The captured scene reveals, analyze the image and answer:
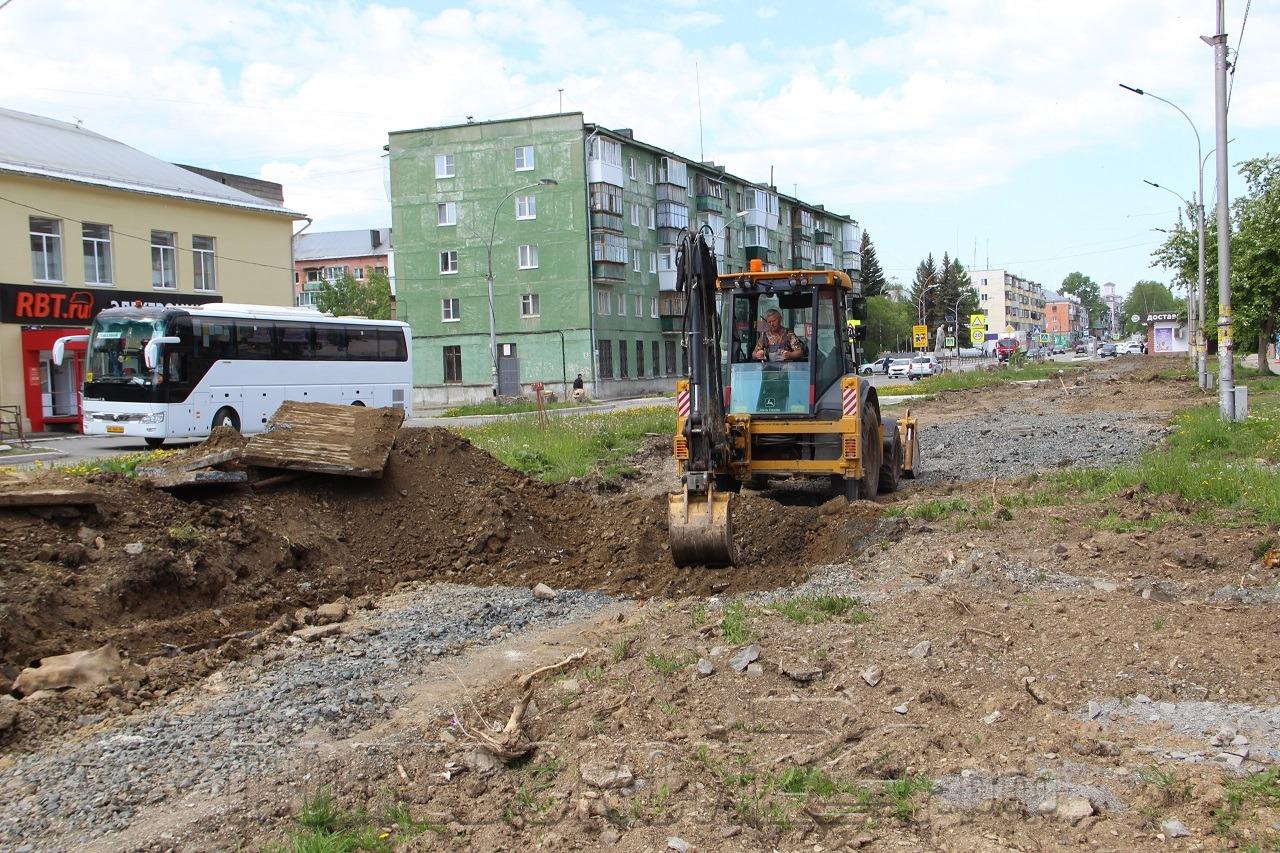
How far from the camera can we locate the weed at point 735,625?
7027 millimetres

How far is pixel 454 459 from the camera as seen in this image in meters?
13.2

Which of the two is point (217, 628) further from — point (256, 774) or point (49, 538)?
point (256, 774)

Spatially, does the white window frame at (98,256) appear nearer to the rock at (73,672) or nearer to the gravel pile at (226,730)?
the gravel pile at (226,730)

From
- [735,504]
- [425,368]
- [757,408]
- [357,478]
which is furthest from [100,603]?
[425,368]

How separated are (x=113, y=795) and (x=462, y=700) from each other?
1959 millimetres

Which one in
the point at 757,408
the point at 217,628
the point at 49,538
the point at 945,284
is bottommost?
the point at 217,628

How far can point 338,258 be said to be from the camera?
4048 inches

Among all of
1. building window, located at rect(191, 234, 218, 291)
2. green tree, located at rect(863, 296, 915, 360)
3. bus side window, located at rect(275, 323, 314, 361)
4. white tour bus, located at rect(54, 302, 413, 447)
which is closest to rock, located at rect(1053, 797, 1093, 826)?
white tour bus, located at rect(54, 302, 413, 447)

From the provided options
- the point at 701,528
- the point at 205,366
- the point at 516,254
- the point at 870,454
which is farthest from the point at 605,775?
the point at 516,254

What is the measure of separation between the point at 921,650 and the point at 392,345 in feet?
90.7

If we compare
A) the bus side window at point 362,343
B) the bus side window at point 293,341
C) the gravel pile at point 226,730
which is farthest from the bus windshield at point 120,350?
the gravel pile at point 226,730

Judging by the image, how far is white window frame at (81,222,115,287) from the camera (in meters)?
33.8

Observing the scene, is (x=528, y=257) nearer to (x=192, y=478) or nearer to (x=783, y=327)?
(x=783, y=327)

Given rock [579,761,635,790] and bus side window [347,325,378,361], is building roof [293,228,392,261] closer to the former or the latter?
bus side window [347,325,378,361]
